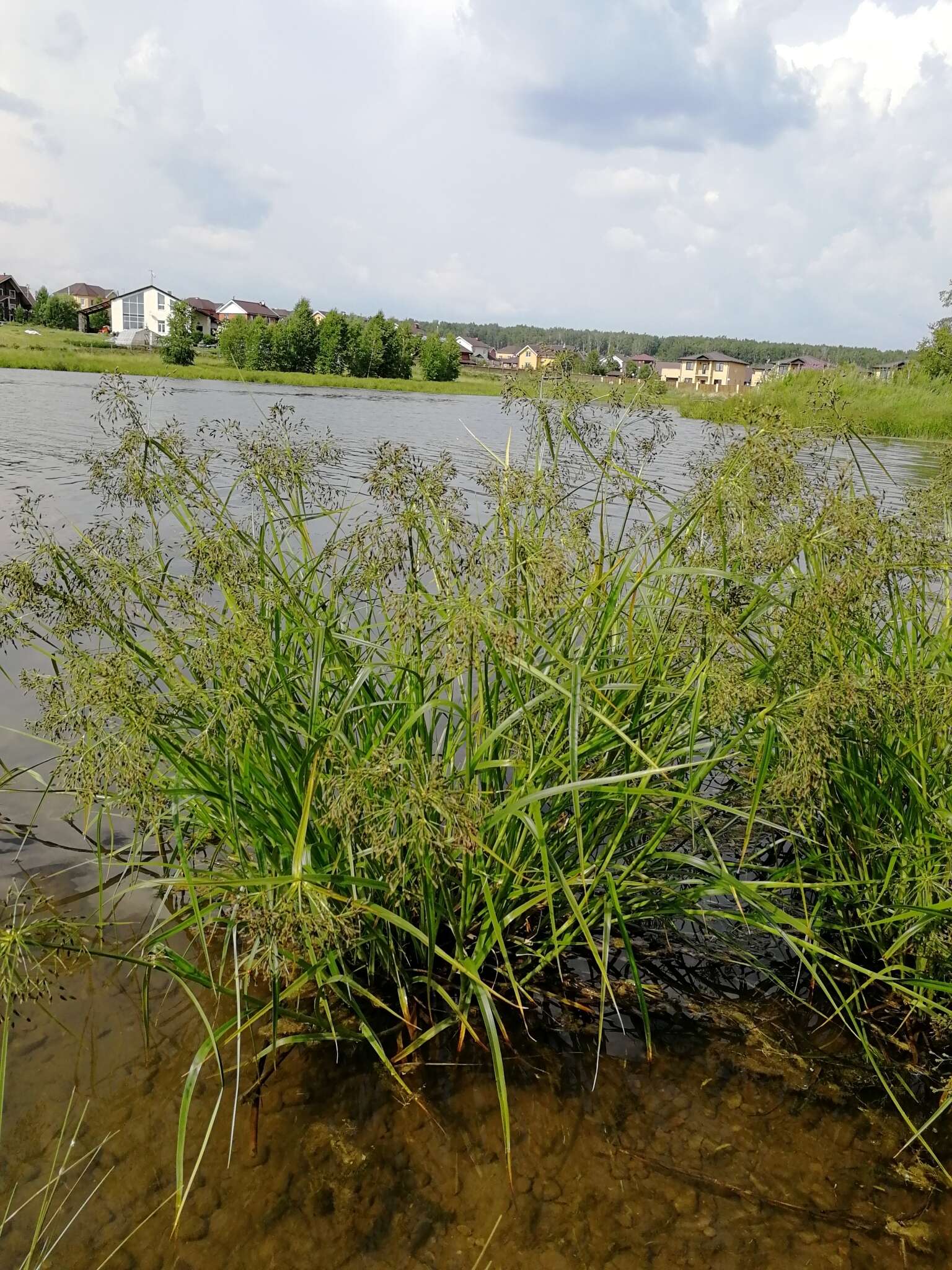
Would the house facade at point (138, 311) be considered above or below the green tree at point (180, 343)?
above

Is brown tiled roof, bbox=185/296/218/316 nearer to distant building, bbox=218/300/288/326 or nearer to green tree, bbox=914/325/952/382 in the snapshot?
distant building, bbox=218/300/288/326

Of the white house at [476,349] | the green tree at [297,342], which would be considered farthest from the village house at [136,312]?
the white house at [476,349]

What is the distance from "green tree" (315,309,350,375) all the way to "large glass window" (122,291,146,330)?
33274mm

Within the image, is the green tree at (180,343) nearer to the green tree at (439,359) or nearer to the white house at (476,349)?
the green tree at (439,359)

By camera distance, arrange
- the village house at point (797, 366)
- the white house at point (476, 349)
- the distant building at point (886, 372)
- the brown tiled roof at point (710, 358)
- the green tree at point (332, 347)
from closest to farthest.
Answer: the village house at point (797, 366)
the distant building at point (886, 372)
the green tree at point (332, 347)
the brown tiled roof at point (710, 358)
the white house at point (476, 349)

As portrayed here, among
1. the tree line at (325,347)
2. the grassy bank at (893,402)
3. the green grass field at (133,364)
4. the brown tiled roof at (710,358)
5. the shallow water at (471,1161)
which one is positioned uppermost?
the brown tiled roof at (710,358)

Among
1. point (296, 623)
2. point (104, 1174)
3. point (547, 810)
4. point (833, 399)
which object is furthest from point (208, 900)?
point (833, 399)

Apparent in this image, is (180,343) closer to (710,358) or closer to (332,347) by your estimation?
(332,347)

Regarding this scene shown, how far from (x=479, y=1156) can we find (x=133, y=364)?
2166 inches

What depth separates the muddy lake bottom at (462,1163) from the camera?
82.9 inches

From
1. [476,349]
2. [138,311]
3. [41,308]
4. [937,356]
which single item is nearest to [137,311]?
[138,311]

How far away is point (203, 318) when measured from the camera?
94.4 metres

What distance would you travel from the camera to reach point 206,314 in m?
96.3

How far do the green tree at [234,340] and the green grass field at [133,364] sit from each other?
102 cm
